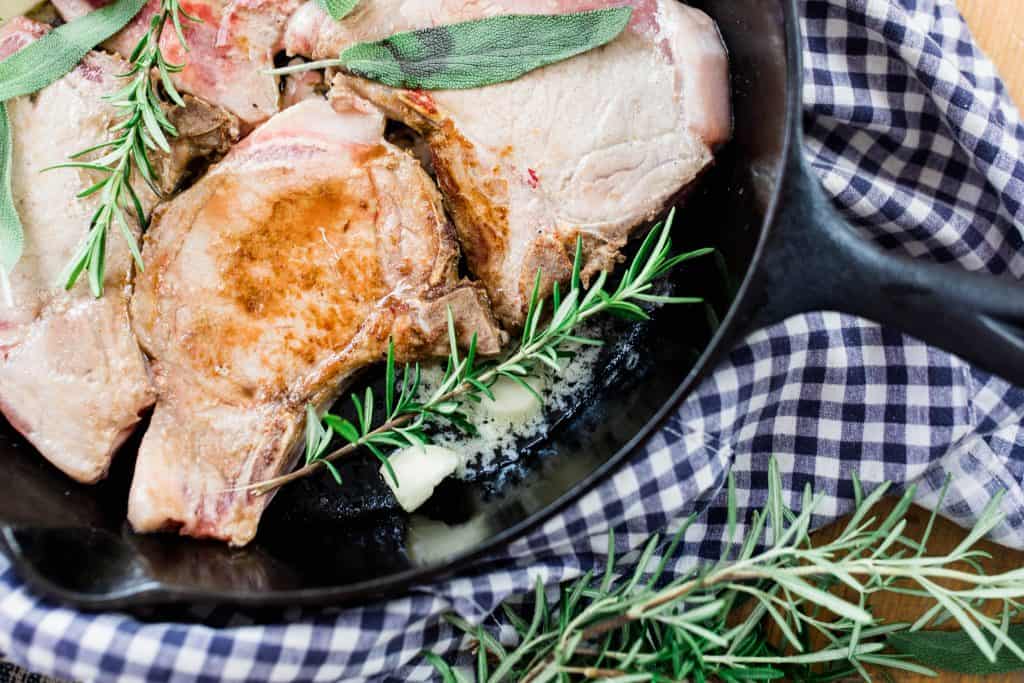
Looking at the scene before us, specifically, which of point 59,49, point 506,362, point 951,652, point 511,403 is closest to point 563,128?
point 506,362

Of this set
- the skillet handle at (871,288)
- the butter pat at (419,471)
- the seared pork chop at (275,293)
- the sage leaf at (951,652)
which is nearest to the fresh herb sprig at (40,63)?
the seared pork chop at (275,293)

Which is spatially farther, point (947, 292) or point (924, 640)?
point (924, 640)

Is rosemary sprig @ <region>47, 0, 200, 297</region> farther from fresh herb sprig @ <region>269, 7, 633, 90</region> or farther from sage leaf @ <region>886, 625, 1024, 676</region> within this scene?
sage leaf @ <region>886, 625, 1024, 676</region>

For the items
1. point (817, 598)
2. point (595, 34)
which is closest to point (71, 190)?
point (595, 34)

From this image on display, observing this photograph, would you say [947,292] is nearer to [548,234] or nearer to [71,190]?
[548,234]

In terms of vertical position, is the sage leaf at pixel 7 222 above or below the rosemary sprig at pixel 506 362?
above

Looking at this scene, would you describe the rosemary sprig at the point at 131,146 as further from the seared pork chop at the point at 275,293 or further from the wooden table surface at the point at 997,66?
the wooden table surface at the point at 997,66
